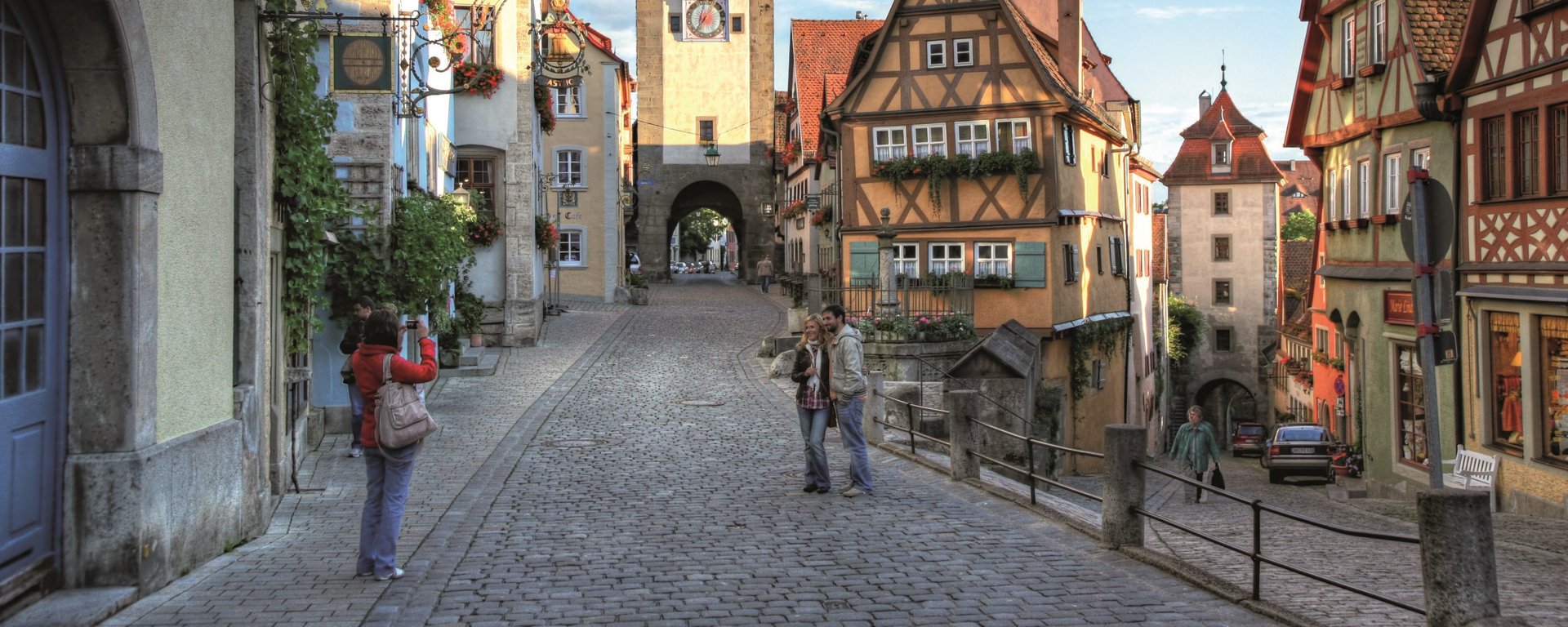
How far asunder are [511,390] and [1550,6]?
14048mm

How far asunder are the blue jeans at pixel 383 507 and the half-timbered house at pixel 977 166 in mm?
18065

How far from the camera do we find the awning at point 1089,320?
2646 cm

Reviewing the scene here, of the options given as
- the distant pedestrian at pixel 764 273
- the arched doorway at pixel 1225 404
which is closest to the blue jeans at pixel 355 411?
the distant pedestrian at pixel 764 273

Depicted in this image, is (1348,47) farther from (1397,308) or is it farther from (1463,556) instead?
(1463,556)

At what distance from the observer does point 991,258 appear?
26688 millimetres

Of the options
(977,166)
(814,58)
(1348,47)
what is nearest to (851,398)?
(1348,47)

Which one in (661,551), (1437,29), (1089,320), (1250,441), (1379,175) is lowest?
(1250,441)

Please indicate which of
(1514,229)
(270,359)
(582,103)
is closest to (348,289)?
(270,359)

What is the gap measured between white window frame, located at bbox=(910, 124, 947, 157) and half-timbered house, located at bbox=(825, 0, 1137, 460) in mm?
23

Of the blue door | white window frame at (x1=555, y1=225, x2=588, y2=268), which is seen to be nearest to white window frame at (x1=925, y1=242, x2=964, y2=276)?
white window frame at (x1=555, y1=225, x2=588, y2=268)

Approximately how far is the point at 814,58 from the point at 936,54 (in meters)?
22.3

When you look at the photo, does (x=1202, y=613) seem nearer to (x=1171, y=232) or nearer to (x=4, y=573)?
(x=4, y=573)

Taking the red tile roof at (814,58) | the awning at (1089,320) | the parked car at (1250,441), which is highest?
the red tile roof at (814,58)

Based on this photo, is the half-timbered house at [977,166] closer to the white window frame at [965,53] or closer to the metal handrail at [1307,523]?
the white window frame at [965,53]
